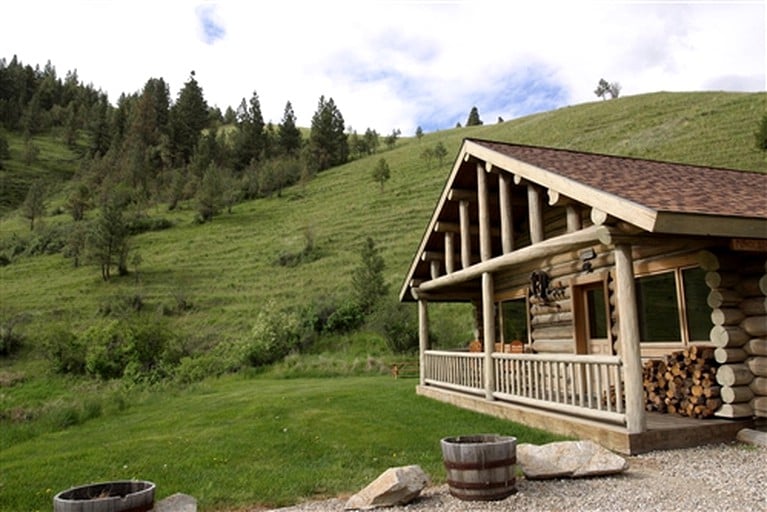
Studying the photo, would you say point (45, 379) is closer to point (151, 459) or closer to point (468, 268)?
point (151, 459)

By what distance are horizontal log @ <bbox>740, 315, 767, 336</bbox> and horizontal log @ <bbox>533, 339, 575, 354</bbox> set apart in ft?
13.1

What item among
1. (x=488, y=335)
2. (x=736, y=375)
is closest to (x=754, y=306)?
(x=736, y=375)

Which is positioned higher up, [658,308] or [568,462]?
[658,308]

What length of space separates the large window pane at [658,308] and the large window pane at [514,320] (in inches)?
158

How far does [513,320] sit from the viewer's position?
14.7m

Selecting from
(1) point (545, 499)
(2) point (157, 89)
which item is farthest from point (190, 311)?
(2) point (157, 89)

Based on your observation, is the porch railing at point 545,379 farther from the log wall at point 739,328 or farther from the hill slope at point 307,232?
the hill slope at point 307,232

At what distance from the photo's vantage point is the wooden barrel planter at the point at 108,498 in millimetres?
4551

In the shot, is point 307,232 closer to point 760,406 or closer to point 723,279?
point 723,279

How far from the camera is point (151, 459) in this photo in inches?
341

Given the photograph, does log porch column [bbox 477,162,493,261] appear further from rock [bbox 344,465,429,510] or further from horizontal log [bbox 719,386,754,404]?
rock [bbox 344,465,429,510]

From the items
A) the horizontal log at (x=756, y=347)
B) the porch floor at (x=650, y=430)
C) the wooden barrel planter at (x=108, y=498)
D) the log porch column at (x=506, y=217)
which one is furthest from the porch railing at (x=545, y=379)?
the wooden barrel planter at (x=108, y=498)

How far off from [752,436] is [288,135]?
8338 cm

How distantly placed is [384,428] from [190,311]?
27685 millimetres
